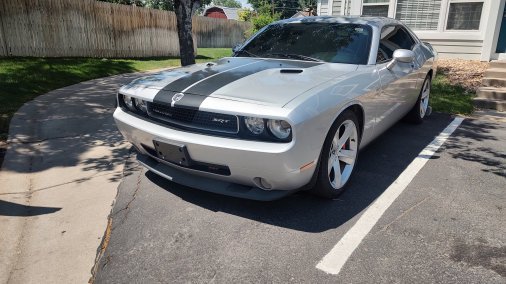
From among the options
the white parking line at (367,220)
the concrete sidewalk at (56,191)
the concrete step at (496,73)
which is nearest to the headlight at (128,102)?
the concrete sidewalk at (56,191)

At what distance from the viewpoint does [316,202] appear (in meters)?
3.34

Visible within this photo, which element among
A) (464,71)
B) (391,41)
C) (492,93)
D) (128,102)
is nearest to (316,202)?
(128,102)

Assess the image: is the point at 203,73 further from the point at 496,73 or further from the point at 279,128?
the point at 496,73

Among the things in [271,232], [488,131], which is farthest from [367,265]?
[488,131]

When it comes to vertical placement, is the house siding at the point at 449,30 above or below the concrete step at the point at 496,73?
above

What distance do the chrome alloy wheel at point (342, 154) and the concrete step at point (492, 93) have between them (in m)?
5.17

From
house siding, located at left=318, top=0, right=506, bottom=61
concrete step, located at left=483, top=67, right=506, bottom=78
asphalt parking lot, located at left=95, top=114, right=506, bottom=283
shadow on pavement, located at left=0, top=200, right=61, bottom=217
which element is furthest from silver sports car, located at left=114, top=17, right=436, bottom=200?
house siding, located at left=318, top=0, right=506, bottom=61

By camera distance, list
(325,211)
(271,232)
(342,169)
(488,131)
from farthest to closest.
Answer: (488,131), (342,169), (325,211), (271,232)

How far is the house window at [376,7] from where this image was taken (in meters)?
11.4

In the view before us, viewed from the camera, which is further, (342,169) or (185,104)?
(342,169)

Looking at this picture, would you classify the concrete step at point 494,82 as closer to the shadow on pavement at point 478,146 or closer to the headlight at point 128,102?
the shadow on pavement at point 478,146

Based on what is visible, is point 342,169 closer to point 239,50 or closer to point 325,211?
point 325,211

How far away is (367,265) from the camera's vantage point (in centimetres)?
251

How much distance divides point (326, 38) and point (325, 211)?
6.47 ft
